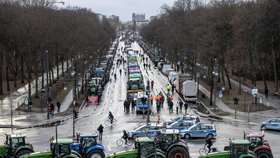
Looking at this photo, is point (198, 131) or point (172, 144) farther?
point (198, 131)

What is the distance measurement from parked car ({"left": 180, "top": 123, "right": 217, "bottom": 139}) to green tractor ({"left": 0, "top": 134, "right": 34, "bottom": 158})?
15955mm

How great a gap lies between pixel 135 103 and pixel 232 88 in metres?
21.1

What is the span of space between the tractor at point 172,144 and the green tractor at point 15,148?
316 inches

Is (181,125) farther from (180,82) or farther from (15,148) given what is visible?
(180,82)

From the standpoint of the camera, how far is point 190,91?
71375 millimetres

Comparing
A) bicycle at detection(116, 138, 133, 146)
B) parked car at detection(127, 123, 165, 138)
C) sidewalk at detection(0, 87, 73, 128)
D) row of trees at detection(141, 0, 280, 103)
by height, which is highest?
row of trees at detection(141, 0, 280, 103)

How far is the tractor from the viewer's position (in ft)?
102

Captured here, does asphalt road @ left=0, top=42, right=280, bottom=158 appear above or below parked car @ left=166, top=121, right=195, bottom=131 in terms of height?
below

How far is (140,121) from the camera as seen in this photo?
56.1 meters

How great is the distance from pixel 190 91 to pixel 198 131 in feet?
88.6

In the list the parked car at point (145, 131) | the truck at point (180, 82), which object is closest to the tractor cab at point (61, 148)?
the parked car at point (145, 131)

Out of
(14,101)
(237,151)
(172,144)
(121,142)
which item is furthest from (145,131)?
(14,101)

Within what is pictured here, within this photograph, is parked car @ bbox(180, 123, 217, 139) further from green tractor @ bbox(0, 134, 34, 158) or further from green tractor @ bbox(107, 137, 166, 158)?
green tractor @ bbox(0, 134, 34, 158)

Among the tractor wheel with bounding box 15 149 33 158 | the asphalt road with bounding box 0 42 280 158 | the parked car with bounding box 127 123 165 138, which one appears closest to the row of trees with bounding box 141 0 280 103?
the asphalt road with bounding box 0 42 280 158
